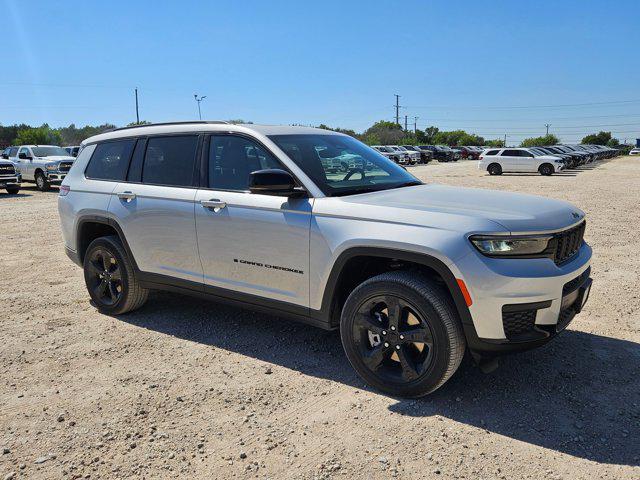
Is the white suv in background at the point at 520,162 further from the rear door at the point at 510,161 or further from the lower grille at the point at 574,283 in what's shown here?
the lower grille at the point at 574,283

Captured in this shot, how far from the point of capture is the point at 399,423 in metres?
3.30

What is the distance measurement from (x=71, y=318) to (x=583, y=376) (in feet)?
15.3

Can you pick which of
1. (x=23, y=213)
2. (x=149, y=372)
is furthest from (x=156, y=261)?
(x=23, y=213)

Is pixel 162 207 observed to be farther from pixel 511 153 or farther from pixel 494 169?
pixel 511 153

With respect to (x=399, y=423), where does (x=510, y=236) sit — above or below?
above

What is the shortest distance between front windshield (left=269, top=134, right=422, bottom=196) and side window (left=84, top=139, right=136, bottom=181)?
5.94 feet

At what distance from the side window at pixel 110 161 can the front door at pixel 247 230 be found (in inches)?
45.9

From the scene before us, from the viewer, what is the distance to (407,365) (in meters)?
3.49

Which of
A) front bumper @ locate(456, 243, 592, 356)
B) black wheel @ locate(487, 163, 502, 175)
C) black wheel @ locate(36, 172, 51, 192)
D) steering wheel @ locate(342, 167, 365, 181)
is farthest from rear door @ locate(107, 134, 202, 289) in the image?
black wheel @ locate(487, 163, 502, 175)

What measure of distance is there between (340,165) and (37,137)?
3426 inches

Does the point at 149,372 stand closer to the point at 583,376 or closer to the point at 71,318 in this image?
the point at 71,318

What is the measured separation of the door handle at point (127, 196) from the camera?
493cm

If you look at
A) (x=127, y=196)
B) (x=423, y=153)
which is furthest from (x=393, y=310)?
(x=423, y=153)

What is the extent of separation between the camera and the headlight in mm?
3176
